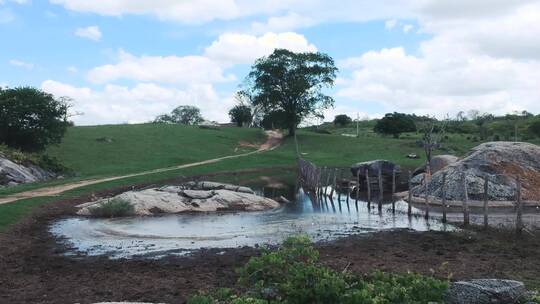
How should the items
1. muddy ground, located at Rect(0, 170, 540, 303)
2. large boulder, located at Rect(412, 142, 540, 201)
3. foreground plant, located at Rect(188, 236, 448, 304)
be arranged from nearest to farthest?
foreground plant, located at Rect(188, 236, 448, 304) → muddy ground, located at Rect(0, 170, 540, 303) → large boulder, located at Rect(412, 142, 540, 201)

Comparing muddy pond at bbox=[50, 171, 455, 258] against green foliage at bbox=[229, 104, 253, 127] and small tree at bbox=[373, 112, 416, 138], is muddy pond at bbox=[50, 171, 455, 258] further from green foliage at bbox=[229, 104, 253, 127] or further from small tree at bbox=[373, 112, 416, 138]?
green foliage at bbox=[229, 104, 253, 127]

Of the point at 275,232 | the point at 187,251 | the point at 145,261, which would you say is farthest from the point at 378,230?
the point at 145,261

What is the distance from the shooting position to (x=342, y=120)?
127 meters

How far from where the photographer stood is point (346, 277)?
451 inches

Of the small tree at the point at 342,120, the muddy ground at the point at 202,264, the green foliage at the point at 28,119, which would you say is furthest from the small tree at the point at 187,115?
the muddy ground at the point at 202,264

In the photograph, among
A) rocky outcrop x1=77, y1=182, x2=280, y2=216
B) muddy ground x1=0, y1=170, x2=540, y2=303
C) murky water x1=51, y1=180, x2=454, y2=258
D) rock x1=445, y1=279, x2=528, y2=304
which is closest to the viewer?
Result: rock x1=445, y1=279, x2=528, y2=304

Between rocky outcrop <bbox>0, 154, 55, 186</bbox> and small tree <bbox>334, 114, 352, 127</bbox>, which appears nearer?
rocky outcrop <bbox>0, 154, 55, 186</bbox>

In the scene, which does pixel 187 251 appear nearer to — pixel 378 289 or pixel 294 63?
pixel 378 289

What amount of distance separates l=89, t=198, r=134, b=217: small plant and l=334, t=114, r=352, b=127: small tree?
101m

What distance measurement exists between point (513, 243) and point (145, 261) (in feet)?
41.4

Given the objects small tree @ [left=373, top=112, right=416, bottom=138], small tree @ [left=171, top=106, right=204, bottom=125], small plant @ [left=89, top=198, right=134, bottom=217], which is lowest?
small plant @ [left=89, top=198, right=134, bottom=217]

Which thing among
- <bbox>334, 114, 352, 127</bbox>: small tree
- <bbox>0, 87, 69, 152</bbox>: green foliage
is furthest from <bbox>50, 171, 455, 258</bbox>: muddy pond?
<bbox>334, 114, 352, 127</bbox>: small tree

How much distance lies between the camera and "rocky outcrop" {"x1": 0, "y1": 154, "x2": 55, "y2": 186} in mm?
36406

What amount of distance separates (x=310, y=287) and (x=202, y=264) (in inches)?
298
